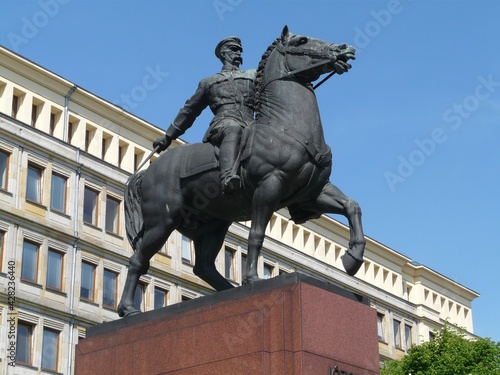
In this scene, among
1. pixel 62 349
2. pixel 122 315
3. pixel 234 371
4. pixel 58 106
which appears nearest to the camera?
pixel 234 371

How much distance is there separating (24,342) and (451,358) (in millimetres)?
18407

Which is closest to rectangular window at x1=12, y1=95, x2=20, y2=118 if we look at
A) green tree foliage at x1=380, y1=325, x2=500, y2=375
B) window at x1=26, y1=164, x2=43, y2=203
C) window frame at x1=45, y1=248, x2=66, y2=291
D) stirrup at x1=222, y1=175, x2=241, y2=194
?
window at x1=26, y1=164, x2=43, y2=203

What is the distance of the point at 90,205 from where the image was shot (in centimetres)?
5066

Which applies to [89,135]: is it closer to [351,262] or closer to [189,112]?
[189,112]

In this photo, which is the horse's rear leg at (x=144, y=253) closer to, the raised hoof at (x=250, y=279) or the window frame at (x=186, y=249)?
the raised hoof at (x=250, y=279)

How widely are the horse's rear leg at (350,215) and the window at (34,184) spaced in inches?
1377

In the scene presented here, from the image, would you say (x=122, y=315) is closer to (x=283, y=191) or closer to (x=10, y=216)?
Answer: (x=283, y=191)

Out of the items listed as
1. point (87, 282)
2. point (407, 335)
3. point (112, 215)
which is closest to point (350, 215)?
point (87, 282)

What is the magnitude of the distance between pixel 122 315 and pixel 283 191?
304cm

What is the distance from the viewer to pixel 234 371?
12.9m

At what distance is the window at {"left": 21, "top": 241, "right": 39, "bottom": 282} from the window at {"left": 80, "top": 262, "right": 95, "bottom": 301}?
8.68ft

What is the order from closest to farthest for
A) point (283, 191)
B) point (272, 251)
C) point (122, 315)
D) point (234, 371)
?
point (234, 371), point (283, 191), point (122, 315), point (272, 251)

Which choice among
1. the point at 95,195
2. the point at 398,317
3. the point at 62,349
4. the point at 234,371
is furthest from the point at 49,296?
the point at 234,371

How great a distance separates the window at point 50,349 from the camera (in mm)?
44938
